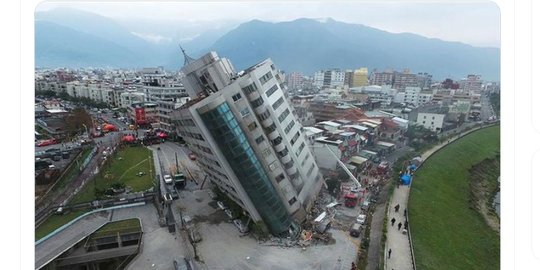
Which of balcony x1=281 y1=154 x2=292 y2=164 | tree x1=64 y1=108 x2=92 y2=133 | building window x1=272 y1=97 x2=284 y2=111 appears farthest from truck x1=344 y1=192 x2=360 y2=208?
tree x1=64 y1=108 x2=92 y2=133

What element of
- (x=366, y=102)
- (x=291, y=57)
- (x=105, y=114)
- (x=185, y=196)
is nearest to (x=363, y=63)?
(x=291, y=57)

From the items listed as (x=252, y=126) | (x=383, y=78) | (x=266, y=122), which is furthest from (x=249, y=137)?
(x=383, y=78)

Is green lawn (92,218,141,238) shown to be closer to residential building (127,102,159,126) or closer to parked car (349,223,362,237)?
parked car (349,223,362,237)

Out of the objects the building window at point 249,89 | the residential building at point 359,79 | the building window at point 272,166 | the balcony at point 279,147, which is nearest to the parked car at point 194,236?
the building window at point 272,166

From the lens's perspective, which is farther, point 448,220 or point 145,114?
point 145,114

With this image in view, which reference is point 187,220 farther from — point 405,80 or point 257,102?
point 405,80
